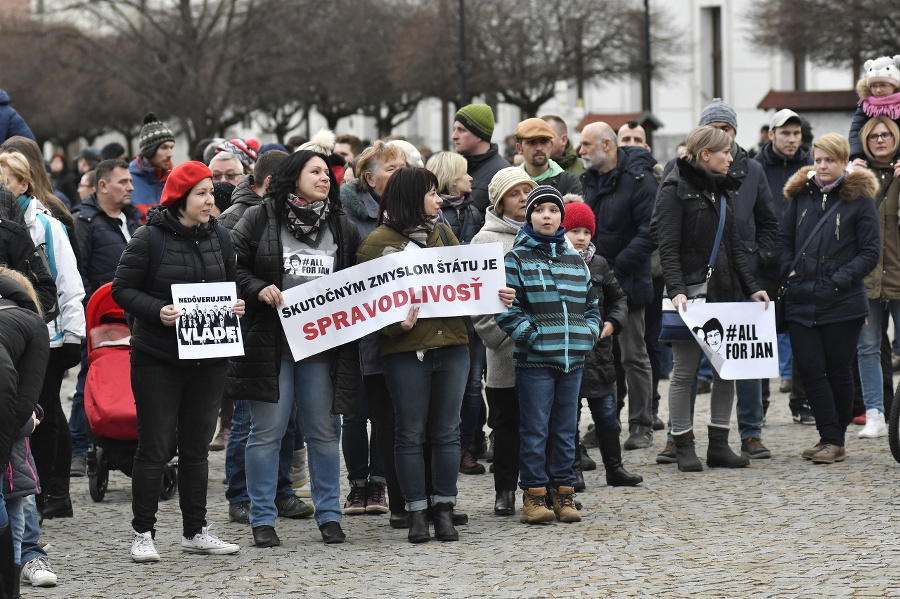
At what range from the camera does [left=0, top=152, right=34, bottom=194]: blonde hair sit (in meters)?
8.74

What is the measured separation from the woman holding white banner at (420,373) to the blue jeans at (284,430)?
354mm

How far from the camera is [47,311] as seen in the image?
25.7 ft

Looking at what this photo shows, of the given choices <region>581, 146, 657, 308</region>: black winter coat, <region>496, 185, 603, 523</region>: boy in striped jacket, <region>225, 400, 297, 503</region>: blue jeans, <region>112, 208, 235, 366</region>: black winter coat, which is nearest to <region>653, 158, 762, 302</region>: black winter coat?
<region>581, 146, 657, 308</region>: black winter coat

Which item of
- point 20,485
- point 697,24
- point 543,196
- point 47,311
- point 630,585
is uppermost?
point 697,24

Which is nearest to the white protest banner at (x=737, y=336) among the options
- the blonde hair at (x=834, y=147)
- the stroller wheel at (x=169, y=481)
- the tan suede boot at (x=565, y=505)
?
the blonde hair at (x=834, y=147)

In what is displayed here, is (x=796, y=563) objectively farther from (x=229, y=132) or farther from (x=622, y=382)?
(x=229, y=132)

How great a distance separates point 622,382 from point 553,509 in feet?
11.8

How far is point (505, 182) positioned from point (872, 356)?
3.72 metres

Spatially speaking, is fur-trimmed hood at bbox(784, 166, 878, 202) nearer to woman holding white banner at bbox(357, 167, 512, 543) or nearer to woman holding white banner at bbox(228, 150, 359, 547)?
woman holding white banner at bbox(357, 167, 512, 543)

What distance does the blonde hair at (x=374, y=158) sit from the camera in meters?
8.88

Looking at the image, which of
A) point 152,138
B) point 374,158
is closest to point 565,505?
point 374,158

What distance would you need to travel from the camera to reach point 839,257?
10.0 m

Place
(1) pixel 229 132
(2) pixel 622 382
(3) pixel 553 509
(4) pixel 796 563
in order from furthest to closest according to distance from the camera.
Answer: (1) pixel 229 132, (2) pixel 622 382, (3) pixel 553 509, (4) pixel 796 563

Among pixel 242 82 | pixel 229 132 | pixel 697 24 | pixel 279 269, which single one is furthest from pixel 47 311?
pixel 229 132
